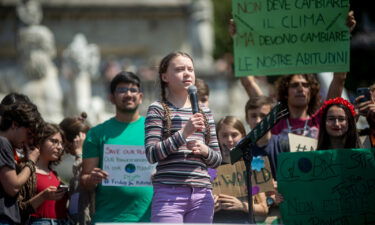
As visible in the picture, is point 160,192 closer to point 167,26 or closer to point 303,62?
point 303,62

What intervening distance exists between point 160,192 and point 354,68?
21463mm

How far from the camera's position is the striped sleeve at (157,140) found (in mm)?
6430

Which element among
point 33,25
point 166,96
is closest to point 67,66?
point 33,25

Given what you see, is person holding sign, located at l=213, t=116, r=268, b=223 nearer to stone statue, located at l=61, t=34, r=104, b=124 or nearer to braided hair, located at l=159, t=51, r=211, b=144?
braided hair, located at l=159, t=51, r=211, b=144

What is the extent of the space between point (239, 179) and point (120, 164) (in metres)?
1.00

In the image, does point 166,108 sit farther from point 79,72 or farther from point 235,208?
point 79,72

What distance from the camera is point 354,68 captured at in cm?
2736

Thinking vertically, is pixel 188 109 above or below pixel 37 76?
below

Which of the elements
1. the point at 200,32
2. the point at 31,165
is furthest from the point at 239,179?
the point at 200,32

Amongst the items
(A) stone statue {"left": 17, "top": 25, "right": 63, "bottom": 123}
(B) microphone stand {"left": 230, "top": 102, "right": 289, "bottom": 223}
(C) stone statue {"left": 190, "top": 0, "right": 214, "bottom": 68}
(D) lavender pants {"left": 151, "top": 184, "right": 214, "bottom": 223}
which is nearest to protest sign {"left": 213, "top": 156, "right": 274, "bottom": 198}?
(B) microphone stand {"left": 230, "top": 102, "right": 289, "bottom": 223}

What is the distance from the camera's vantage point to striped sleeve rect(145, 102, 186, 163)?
21.1 ft

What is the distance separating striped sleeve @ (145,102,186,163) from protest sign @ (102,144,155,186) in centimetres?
107

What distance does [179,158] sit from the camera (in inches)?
260

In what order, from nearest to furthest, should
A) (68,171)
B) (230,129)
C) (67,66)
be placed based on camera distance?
(230,129) < (68,171) < (67,66)
